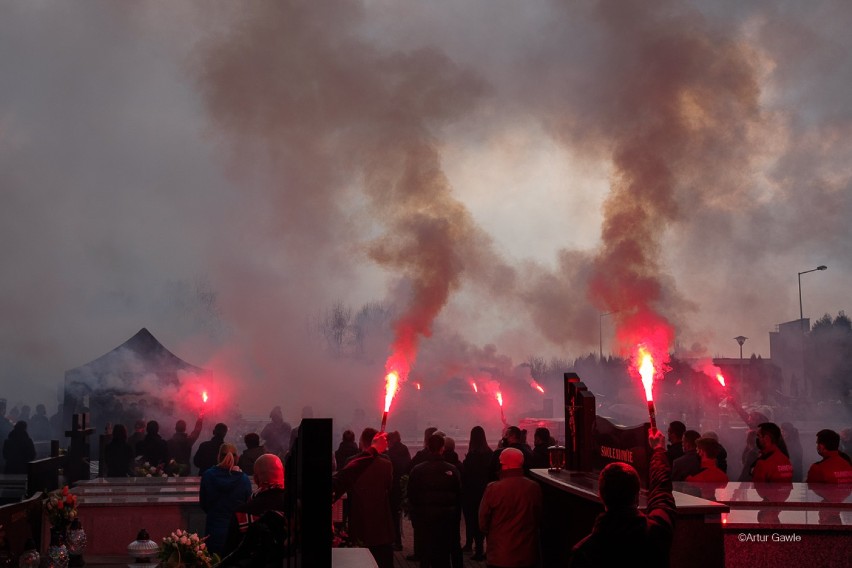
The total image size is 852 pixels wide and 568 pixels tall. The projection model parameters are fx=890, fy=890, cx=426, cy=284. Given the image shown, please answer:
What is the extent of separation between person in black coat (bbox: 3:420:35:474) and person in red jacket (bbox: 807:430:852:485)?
14.0 m

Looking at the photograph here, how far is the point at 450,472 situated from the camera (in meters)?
10.8

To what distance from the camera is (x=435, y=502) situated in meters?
10.8

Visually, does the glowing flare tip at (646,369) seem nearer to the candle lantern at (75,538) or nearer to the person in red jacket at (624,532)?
the person in red jacket at (624,532)

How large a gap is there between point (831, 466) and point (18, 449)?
1430cm

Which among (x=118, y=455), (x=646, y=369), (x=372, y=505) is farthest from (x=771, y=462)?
(x=118, y=455)

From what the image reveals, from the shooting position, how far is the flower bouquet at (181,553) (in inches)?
268

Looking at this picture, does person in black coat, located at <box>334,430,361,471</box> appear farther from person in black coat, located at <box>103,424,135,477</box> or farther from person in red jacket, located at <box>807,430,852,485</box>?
person in red jacket, located at <box>807,430,852,485</box>

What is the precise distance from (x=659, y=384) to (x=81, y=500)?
98.1 feet

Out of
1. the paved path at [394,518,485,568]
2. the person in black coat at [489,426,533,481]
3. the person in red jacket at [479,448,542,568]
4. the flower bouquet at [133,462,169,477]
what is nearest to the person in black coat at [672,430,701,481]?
the person in black coat at [489,426,533,481]

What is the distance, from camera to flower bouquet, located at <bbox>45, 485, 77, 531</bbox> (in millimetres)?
7758

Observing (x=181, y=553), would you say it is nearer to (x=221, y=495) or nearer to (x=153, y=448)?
(x=221, y=495)

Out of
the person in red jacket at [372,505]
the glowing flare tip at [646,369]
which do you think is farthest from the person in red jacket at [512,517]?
the person in red jacket at [372,505]

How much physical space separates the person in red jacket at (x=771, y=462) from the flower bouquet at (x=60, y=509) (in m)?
6.82

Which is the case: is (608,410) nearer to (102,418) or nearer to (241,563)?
(102,418)
